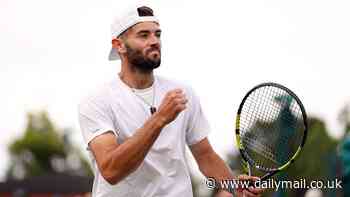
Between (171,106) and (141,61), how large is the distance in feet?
2.33

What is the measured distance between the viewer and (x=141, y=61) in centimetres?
806

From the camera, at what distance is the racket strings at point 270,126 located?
8.44 m

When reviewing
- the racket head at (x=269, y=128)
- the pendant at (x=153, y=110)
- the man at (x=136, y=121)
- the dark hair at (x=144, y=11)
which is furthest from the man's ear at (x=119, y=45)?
the racket head at (x=269, y=128)

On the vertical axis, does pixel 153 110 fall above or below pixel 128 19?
below

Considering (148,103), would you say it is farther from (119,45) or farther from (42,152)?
(42,152)

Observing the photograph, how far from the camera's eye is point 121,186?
8.08m

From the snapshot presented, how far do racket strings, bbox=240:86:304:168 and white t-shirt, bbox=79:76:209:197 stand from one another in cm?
63

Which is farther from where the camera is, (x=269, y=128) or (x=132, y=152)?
(x=269, y=128)

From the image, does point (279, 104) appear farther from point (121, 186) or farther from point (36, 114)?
point (36, 114)

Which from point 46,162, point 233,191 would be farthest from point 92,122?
point 46,162

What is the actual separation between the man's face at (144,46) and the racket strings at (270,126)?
0.87m

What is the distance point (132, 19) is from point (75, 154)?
84.1 metres

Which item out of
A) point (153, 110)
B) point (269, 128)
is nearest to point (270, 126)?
point (269, 128)

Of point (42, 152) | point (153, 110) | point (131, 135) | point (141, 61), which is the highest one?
point (141, 61)
